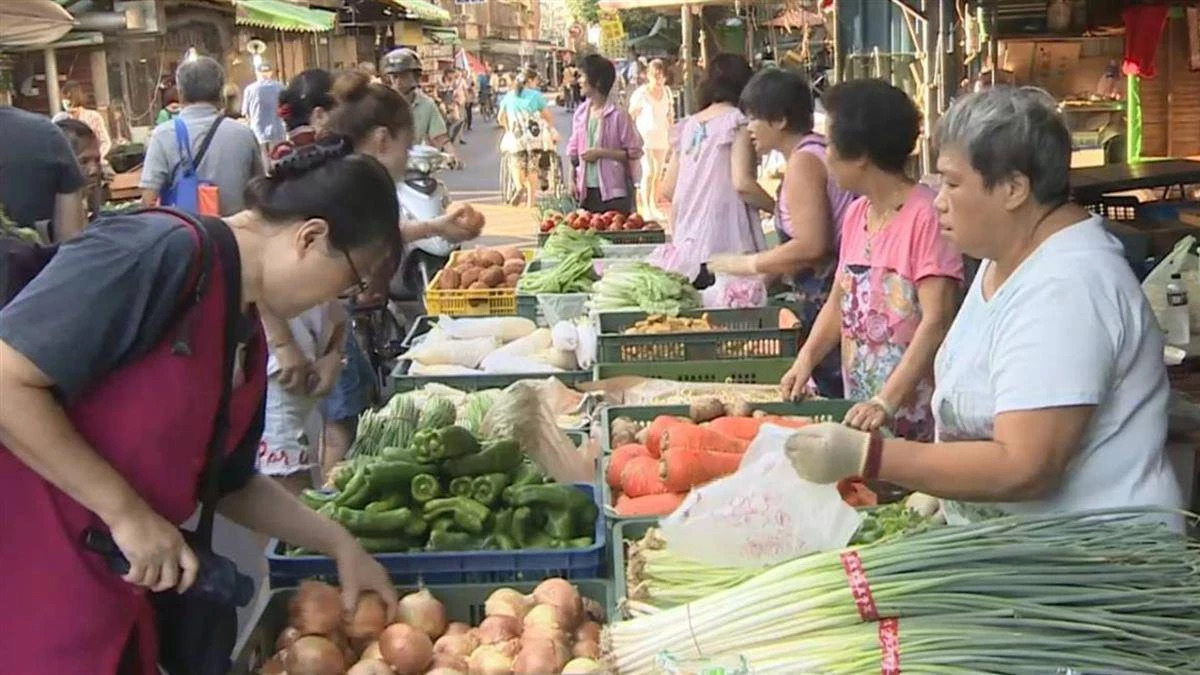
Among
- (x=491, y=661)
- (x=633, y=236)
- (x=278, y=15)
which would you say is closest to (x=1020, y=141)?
(x=491, y=661)

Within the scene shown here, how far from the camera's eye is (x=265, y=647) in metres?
2.76

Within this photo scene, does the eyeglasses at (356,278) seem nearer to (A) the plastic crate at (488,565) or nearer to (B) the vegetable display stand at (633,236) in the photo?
(A) the plastic crate at (488,565)

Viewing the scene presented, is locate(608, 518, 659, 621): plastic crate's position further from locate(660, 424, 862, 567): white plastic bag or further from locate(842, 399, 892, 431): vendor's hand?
locate(842, 399, 892, 431): vendor's hand

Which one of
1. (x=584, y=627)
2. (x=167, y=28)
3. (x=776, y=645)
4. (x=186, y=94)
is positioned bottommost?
(x=584, y=627)

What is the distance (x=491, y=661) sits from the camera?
2.64 metres

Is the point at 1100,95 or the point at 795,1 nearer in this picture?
the point at 1100,95

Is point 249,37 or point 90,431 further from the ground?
point 249,37

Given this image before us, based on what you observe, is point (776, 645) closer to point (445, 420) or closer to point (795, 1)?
point (445, 420)

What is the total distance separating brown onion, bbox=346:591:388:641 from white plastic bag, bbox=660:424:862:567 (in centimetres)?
67

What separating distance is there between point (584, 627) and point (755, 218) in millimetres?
4084

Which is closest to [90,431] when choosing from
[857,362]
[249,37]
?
[857,362]

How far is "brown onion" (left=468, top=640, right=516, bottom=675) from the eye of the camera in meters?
2.63

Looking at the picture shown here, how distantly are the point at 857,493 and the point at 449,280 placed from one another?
374 cm

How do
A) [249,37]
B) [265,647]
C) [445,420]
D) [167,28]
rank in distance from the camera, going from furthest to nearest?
[249,37] → [167,28] → [445,420] → [265,647]
